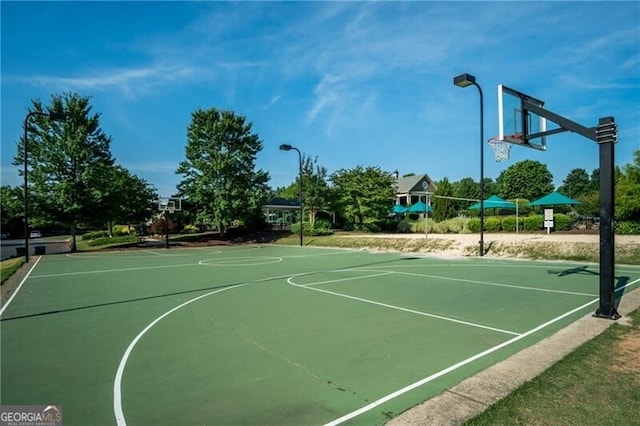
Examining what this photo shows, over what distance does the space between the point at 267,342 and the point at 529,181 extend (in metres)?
74.5

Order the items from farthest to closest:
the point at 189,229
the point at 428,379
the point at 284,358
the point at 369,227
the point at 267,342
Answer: the point at 189,229 → the point at 369,227 → the point at 267,342 → the point at 284,358 → the point at 428,379

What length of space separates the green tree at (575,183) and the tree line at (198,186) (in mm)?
62282

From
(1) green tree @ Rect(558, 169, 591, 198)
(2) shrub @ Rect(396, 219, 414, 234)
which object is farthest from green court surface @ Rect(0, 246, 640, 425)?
(1) green tree @ Rect(558, 169, 591, 198)

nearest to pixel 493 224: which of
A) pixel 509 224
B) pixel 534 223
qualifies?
pixel 509 224

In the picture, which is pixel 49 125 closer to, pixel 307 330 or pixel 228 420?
pixel 307 330

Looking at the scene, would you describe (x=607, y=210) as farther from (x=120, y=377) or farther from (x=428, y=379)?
(x=120, y=377)

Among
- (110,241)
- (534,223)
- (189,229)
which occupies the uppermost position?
(534,223)

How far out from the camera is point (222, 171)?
30531 millimetres

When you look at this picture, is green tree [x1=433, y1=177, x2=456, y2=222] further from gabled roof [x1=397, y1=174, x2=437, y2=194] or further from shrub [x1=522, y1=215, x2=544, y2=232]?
gabled roof [x1=397, y1=174, x2=437, y2=194]

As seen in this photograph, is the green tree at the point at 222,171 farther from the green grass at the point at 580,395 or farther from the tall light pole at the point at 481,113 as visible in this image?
the green grass at the point at 580,395

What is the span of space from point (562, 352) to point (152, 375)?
198 inches

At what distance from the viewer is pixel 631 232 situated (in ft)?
68.1

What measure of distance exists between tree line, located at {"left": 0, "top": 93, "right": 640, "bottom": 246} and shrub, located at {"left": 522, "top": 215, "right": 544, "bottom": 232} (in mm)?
4428

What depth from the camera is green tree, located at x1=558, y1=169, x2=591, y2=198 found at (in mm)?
86850
